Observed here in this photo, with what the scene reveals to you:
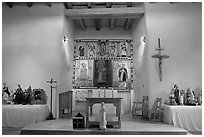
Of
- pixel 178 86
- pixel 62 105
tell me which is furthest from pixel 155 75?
pixel 62 105

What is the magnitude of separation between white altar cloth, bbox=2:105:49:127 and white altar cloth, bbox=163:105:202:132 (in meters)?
3.76

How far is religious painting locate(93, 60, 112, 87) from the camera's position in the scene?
11914 millimetres

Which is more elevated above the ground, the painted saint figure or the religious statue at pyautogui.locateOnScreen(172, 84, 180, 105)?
the painted saint figure

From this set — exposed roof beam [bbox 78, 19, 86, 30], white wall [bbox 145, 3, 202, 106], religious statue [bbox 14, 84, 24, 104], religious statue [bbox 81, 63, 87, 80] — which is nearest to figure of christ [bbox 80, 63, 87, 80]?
religious statue [bbox 81, 63, 87, 80]

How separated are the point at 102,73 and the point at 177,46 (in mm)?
4249

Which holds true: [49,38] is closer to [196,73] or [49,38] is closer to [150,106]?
[150,106]

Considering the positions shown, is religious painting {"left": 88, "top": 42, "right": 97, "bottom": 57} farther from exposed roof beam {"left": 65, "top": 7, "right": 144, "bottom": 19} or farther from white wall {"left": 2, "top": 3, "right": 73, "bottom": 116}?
white wall {"left": 2, "top": 3, "right": 73, "bottom": 116}

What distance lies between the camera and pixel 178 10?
28.4 feet

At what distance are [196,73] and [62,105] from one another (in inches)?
175

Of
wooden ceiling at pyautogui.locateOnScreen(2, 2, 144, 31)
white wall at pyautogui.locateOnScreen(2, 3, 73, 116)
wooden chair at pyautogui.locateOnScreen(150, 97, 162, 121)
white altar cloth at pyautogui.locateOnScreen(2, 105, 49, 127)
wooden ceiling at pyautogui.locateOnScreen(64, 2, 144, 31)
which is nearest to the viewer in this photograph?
white altar cloth at pyautogui.locateOnScreen(2, 105, 49, 127)

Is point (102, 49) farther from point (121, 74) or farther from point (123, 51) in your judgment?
point (121, 74)

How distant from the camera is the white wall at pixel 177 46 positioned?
8.49 metres

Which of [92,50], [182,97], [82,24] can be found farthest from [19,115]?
[92,50]

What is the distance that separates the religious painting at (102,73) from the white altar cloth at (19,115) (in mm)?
4694
